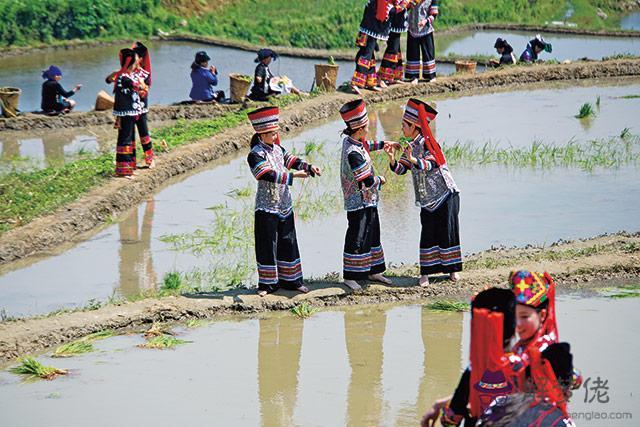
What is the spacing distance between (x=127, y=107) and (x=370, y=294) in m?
4.22

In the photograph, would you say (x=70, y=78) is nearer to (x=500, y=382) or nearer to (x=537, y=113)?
(x=537, y=113)

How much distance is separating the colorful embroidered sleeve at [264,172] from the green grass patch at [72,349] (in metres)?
1.65

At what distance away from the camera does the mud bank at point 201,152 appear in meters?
10.7

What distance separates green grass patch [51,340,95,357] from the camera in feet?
26.5

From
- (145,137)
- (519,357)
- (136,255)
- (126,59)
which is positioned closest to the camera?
(519,357)

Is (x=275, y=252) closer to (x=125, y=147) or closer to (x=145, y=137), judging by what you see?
(x=125, y=147)

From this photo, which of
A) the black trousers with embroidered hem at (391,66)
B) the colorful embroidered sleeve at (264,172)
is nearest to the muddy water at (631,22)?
the black trousers with embroidered hem at (391,66)

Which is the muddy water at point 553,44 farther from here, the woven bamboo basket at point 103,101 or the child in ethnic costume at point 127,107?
the child in ethnic costume at point 127,107

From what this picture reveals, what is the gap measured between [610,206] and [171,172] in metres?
4.42

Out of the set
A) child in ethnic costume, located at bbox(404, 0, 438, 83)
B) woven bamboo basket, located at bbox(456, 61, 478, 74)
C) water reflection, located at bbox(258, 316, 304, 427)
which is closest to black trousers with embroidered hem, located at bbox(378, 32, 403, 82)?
child in ethnic costume, located at bbox(404, 0, 438, 83)

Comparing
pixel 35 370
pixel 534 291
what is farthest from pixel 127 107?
pixel 534 291

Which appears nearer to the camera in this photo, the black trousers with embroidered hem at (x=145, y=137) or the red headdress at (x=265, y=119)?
the red headdress at (x=265, y=119)

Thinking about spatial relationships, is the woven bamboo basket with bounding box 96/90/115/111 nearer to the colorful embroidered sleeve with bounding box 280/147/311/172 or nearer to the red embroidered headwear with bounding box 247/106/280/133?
the colorful embroidered sleeve with bounding box 280/147/311/172

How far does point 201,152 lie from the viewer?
44.9ft
